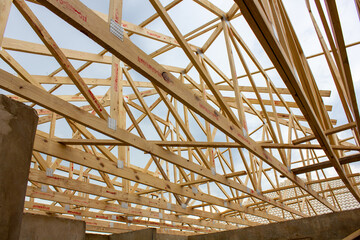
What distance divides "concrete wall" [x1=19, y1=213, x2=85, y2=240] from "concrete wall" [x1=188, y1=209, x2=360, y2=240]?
4.41 m

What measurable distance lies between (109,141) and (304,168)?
15.5 ft

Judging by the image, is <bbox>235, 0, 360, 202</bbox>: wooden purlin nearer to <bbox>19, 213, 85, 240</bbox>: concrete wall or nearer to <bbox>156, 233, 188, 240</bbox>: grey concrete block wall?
<bbox>19, 213, 85, 240</bbox>: concrete wall

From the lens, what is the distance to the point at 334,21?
110 inches

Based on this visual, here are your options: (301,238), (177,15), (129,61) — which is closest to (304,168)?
(301,238)

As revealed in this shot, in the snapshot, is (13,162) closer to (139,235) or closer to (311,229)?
(139,235)

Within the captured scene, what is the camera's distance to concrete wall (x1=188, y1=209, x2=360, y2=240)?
7148mm

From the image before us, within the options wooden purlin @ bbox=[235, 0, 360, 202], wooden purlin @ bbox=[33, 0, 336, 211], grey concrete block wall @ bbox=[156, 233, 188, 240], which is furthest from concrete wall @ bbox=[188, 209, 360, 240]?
wooden purlin @ bbox=[235, 0, 360, 202]

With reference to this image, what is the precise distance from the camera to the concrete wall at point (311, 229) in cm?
715

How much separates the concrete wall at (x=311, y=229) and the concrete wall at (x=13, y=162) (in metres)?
7.44

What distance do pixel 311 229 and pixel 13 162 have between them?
25.1 ft

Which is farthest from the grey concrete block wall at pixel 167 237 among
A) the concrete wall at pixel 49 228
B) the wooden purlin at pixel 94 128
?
the concrete wall at pixel 49 228

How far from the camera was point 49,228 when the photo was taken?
6.21m

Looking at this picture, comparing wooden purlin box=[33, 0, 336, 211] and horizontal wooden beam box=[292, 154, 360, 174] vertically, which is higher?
wooden purlin box=[33, 0, 336, 211]

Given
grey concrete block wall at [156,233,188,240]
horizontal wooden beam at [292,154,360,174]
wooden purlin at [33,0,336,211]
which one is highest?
wooden purlin at [33,0,336,211]
